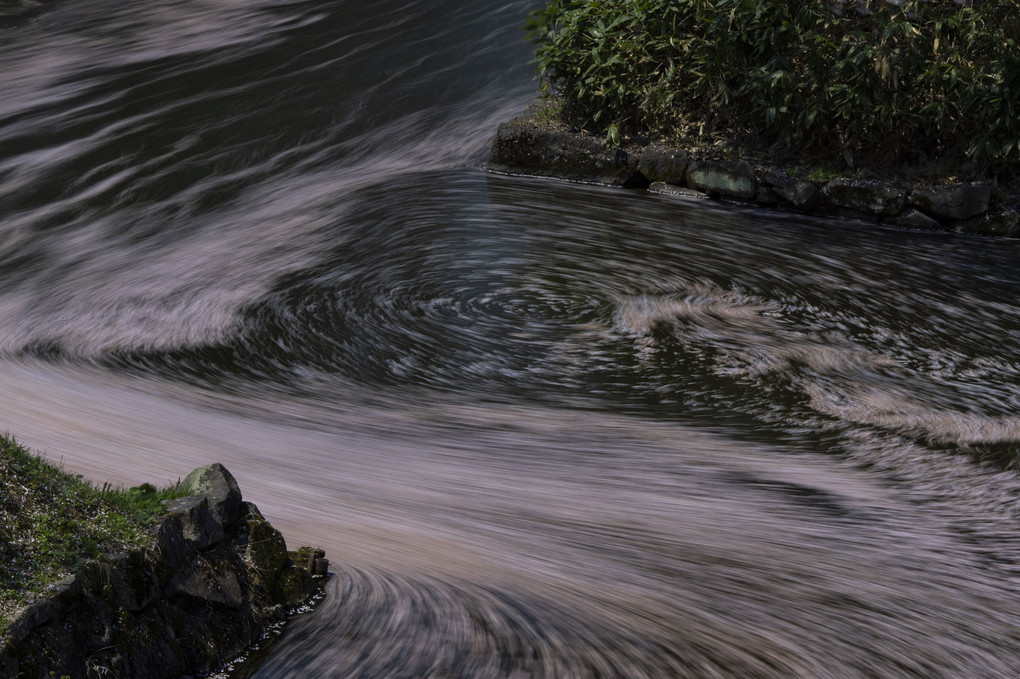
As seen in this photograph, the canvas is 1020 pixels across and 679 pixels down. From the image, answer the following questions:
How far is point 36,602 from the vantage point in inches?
93.0

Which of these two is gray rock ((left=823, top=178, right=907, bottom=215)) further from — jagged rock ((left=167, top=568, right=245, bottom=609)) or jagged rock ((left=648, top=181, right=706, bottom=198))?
jagged rock ((left=167, top=568, right=245, bottom=609))

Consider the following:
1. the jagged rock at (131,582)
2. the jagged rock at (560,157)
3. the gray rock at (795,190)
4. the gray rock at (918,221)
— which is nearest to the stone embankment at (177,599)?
the jagged rock at (131,582)

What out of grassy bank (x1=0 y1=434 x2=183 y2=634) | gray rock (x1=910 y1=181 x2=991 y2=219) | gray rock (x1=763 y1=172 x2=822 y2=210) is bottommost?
gray rock (x1=910 y1=181 x2=991 y2=219)

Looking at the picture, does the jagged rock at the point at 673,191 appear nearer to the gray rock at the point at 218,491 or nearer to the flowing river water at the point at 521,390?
the flowing river water at the point at 521,390

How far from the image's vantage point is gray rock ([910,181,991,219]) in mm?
7781

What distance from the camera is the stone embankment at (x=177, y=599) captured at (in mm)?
Result: 2383

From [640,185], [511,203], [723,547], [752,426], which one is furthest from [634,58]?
[723,547]

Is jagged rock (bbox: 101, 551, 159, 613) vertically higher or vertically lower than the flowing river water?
higher

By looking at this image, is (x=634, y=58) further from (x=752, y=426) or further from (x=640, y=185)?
(x=752, y=426)

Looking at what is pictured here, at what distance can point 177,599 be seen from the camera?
2709 mm

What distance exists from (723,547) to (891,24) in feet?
18.9

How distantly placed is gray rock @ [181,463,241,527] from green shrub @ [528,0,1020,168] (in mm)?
6444

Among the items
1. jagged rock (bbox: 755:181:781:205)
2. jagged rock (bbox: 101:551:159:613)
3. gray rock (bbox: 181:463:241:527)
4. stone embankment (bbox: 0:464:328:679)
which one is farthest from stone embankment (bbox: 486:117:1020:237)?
jagged rock (bbox: 101:551:159:613)

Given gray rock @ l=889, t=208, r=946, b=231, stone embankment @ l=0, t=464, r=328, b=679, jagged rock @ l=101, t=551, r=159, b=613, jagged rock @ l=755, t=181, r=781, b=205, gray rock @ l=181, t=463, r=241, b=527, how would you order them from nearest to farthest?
stone embankment @ l=0, t=464, r=328, b=679, jagged rock @ l=101, t=551, r=159, b=613, gray rock @ l=181, t=463, r=241, b=527, gray rock @ l=889, t=208, r=946, b=231, jagged rock @ l=755, t=181, r=781, b=205
